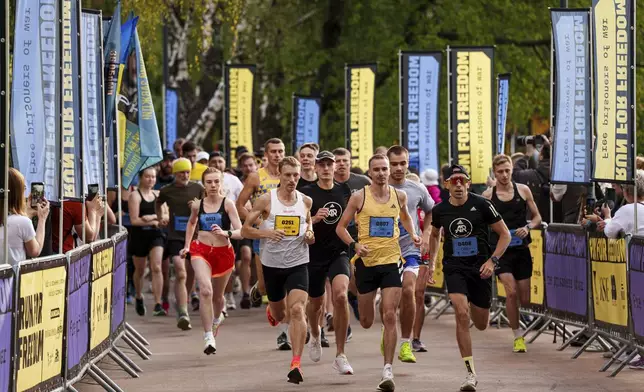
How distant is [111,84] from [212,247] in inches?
80.4

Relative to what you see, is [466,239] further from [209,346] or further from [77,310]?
[77,310]

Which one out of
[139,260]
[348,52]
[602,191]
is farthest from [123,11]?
[602,191]

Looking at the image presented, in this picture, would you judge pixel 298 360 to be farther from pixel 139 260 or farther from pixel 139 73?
pixel 139 260

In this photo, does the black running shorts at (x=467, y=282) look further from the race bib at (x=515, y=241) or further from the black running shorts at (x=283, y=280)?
the race bib at (x=515, y=241)

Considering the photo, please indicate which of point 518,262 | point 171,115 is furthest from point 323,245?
point 171,115

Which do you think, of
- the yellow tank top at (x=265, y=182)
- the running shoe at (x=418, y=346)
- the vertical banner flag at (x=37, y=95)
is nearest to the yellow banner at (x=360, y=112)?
the yellow tank top at (x=265, y=182)

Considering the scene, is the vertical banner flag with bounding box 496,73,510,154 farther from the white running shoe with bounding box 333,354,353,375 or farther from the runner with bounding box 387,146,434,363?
the white running shoe with bounding box 333,354,353,375

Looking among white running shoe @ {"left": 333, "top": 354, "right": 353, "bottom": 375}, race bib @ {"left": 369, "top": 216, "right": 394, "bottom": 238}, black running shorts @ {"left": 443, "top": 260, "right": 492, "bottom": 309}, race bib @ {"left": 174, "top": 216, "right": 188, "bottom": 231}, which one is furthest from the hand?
race bib @ {"left": 174, "top": 216, "right": 188, "bottom": 231}

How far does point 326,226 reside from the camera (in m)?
14.9

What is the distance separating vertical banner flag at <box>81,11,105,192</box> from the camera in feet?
49.1

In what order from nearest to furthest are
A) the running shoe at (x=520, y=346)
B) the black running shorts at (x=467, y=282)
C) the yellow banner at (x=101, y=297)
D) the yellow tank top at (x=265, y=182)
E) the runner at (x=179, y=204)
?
1. the yellow banner at (x=101, y=297)
2. the black running shorts at (x=467, y=282)
3. the running shoe at (x=520, y=346)
4. the yellow tank top at (x=265, y=182)
5. the runner at (x=179, y=204)

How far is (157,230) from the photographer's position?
2138 centimetres

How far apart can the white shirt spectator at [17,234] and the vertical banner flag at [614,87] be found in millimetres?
6023

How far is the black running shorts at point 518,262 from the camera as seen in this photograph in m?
16.7
